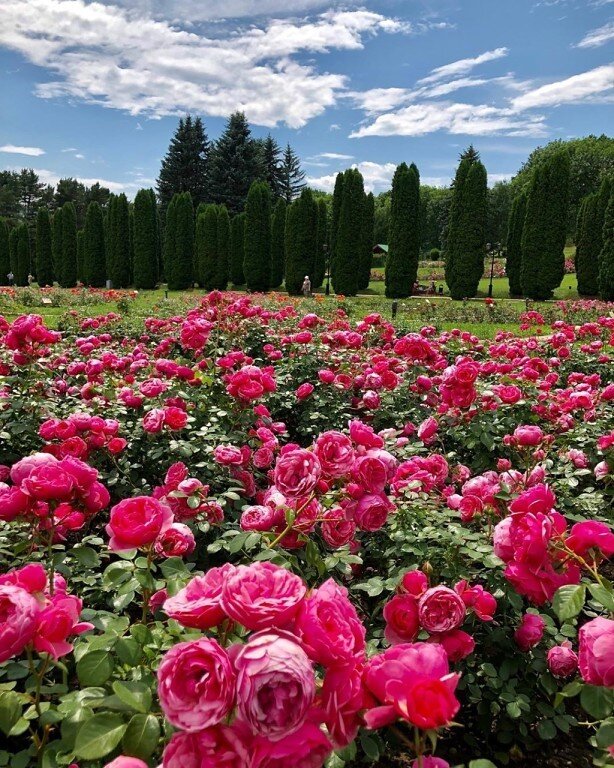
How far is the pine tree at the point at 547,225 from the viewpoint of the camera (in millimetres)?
20500

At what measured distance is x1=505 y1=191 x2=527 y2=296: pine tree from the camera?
24.4 metres

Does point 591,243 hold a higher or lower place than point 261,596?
higher

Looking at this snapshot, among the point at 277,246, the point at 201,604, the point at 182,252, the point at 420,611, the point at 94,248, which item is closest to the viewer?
the point at 201,604

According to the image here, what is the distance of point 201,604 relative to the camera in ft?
2.48

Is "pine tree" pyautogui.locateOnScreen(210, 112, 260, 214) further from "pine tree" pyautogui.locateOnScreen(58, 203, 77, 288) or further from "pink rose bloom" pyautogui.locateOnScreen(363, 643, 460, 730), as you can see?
"pink rose bloom" pyautogui.locateOnScreen(363, 643, 460, 730)

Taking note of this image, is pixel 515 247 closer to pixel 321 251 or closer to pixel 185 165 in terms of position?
pixel 321 251

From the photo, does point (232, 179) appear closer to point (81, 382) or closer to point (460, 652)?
point (81, 382)

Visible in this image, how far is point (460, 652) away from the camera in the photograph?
128 cm

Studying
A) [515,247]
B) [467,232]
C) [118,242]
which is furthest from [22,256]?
[515,247]

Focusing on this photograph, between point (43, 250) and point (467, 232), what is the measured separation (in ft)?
72.8

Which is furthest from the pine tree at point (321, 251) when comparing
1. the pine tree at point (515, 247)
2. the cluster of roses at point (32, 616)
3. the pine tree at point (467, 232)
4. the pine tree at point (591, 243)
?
the cluster of roses at point (32, 616)

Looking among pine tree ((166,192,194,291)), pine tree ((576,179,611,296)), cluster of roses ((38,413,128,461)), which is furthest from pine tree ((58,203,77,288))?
cluster of roses ((38,413,128,461))

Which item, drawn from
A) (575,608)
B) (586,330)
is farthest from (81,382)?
(586,330)

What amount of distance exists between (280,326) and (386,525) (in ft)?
16.0
